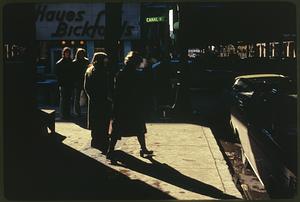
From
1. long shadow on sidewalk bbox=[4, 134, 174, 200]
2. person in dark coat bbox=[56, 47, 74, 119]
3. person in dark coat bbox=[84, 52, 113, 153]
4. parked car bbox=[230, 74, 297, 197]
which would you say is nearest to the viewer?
parked car bbox=[230, 74, 297, 197]

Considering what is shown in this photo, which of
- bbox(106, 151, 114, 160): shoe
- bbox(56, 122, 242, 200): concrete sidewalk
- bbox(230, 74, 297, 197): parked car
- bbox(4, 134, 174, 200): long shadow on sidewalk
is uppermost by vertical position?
bbox(230, 74, 297, 197): parked car

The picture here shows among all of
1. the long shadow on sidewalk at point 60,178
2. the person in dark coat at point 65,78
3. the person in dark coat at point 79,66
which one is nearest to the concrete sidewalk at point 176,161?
the long shadow on sidewalk at point 60,178

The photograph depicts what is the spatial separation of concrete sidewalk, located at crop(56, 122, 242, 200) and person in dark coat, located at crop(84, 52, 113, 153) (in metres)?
0.26

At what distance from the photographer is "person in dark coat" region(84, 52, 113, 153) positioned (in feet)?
24.4

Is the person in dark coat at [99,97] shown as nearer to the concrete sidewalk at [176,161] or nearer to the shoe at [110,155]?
the concrete sidewalk at [176,161]

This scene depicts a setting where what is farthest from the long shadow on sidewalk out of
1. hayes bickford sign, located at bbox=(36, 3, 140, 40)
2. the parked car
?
hayes bickford sign, located at bbox=(36, 3, 140, 40)

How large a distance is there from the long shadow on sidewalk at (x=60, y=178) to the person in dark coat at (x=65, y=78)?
3536 millimetres

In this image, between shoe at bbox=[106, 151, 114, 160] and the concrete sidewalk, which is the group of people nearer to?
shoe at bbox=[106, 151, 114, 160]

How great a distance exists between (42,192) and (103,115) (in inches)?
92.3

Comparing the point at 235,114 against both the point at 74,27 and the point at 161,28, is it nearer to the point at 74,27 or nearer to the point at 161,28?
the point at 74,27

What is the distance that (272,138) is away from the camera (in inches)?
205

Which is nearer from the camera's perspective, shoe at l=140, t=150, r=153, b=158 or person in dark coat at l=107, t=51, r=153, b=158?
person in dark coat at l=107, t=51, r=153, b=158

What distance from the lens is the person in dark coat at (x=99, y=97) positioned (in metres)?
7.43

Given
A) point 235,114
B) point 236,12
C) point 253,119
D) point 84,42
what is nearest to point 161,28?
point 84,42
